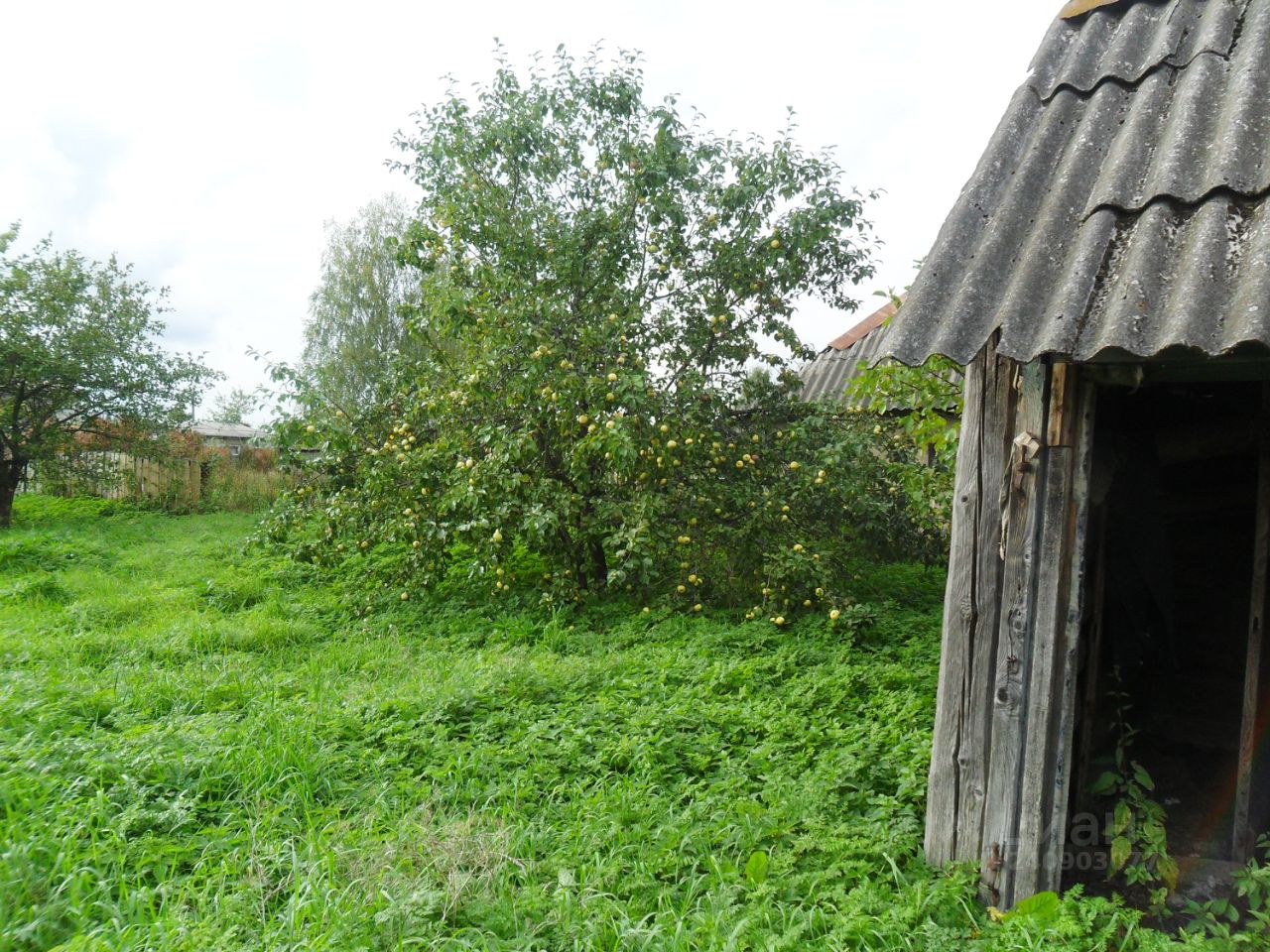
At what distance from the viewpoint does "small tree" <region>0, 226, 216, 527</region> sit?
13953 millimetres

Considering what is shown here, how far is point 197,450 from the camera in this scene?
1861cm

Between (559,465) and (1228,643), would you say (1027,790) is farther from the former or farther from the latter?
(559,465)

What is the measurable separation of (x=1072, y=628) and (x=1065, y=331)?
42.6 inches

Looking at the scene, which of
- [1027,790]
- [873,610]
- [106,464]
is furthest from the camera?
[106,464]

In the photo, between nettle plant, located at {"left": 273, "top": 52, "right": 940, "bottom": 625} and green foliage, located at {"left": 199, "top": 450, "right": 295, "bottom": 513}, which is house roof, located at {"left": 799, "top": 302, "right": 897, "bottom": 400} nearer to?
nettle plant, located at {"left": 273, "top": 52, "right": 940, "bottom": 625}

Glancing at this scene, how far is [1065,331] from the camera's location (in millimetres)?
2410

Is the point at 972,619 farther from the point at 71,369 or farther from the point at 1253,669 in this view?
the point at 71,369

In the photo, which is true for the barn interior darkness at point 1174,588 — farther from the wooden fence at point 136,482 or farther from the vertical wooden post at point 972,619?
the wooden fence at point 136,482

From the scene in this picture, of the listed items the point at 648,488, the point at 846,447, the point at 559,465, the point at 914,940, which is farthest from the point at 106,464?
the point at 914,940

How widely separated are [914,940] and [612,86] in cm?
745

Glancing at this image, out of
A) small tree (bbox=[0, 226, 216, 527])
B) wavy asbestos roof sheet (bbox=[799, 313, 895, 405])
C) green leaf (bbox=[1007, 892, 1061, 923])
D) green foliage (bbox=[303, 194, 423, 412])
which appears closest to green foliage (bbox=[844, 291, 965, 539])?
green leaf (bbox=[1007, 892, 1061, 923])

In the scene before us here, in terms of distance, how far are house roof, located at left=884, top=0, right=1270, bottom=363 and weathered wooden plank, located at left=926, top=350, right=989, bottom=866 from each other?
1.37ft

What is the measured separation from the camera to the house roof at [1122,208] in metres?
2.37

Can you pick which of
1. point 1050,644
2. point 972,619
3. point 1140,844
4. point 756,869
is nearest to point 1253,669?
point 1140,844
